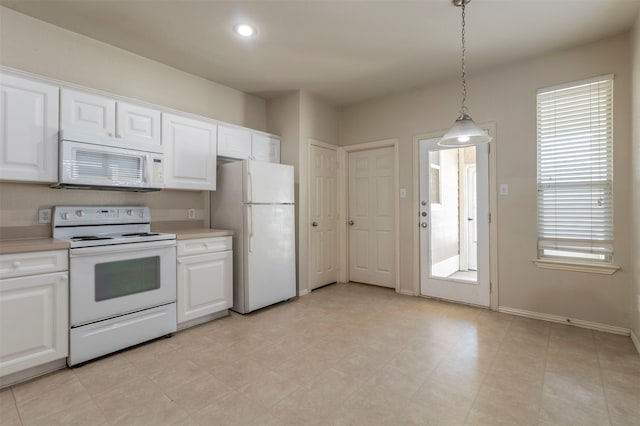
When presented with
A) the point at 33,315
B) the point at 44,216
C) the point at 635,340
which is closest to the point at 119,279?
the point at 33,315

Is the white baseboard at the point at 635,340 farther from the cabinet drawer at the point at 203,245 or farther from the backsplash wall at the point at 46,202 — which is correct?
the backsplash wall at the point at 46,202

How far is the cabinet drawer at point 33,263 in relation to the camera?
198cm

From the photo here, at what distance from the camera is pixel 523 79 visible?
10.6 ft

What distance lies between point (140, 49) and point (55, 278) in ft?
7.11

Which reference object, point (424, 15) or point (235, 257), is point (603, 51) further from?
point (235, 257)

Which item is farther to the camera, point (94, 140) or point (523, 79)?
point (523, 79)

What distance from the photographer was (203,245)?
307 centimetres

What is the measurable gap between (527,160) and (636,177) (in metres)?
0.86

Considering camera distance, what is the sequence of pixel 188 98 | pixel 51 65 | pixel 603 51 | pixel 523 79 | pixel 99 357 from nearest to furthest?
pixel 99 357 < pixel 51 65 < pixel 603 51 < pixel 523 79 < pixel 188 98

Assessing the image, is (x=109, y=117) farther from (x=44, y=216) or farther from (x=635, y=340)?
(x=635, y=340)

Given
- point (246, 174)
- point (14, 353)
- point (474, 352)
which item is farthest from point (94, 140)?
point (474, 352)

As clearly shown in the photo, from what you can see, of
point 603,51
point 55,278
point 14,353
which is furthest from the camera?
point 603,51

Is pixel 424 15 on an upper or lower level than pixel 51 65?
upper

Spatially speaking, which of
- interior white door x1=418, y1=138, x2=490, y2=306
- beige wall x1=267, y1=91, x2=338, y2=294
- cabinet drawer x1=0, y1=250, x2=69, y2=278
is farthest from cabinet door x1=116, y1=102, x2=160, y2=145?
interior white door x1=418, y1=138, x2=490, y2=306
